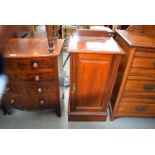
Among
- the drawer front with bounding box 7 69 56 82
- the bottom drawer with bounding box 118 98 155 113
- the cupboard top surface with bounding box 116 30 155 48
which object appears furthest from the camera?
the bottom drawer with bounding box 118 98 155 113

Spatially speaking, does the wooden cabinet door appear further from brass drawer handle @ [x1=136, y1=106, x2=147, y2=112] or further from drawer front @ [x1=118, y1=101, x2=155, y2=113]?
brass drawer handle @ [x1=136, y1=106, x2=147, y2=112]

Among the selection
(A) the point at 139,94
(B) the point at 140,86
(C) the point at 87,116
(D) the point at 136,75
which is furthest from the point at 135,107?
(C) the point at 87,116

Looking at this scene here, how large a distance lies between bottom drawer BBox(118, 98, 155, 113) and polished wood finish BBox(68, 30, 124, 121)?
20 cm

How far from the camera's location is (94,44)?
1.10 meters

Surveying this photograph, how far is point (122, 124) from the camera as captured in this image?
1483 mm

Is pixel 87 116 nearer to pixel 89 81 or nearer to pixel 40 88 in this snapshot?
pixel 89 81

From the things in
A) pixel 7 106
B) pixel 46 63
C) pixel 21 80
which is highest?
pixel 46 63

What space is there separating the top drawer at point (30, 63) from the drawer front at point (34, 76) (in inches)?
1.9

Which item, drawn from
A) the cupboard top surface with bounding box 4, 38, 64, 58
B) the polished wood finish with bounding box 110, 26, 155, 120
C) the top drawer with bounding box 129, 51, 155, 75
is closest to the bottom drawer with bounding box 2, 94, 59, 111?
the cupboard top surface with bounding box 4, 38, 64, 58

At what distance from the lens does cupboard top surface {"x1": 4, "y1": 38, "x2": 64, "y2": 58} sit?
99 cm
